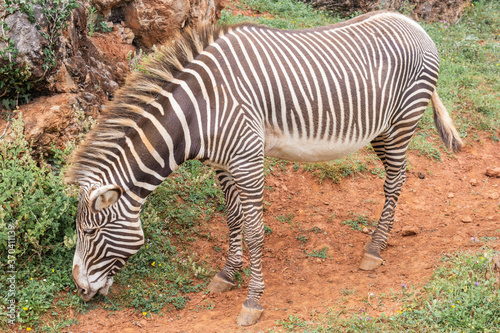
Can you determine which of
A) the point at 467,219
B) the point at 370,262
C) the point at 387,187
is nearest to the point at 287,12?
the point at 387,187

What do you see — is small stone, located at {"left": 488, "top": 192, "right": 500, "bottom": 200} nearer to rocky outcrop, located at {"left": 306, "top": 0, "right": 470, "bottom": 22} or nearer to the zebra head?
the zebra head

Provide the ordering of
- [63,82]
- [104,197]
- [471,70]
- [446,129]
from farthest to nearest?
[471,70] < [446,129] < [63,82] < [104,197]

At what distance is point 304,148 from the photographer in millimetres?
5000

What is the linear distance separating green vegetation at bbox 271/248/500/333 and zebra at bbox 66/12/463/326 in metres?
0.86

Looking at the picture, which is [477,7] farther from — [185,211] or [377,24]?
[185,211]

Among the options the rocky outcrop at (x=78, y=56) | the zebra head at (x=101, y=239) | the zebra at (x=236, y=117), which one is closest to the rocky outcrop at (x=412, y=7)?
the rocky outcrop at (x=78, y=56)

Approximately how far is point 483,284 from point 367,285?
1.46 meters

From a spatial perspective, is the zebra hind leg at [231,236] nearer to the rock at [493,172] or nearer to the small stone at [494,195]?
the small stone at [494,195]

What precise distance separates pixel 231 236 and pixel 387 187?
2.27m

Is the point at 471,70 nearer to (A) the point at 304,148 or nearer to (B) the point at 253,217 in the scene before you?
(A) the point at 304,148

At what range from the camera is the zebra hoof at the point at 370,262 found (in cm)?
577

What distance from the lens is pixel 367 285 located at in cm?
527

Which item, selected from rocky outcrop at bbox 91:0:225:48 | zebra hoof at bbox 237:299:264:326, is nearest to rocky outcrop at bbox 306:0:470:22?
rocky outcrop at bbox 91:0:225:48

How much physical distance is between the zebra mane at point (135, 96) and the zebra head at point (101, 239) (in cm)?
28
